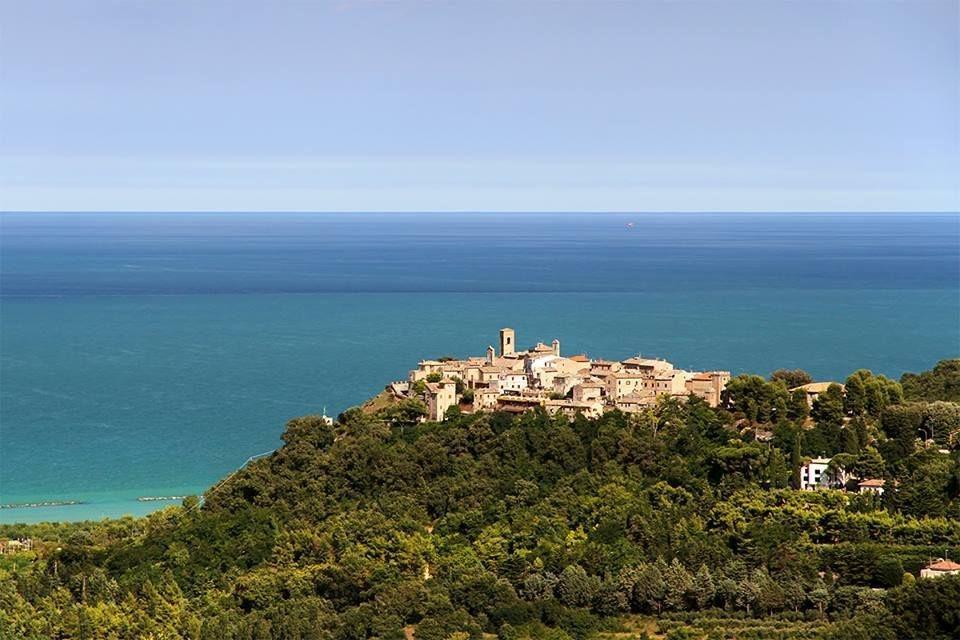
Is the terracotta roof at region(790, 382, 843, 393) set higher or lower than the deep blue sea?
higher

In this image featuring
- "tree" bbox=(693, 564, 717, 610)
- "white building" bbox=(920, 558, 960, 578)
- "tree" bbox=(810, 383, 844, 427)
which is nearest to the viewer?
"white building" bbox=(920, 558, 960, 578)

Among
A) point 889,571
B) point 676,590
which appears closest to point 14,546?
point 676,590

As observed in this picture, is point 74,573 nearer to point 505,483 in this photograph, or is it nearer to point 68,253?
point 505,483

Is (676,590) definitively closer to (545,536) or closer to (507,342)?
(545,536)

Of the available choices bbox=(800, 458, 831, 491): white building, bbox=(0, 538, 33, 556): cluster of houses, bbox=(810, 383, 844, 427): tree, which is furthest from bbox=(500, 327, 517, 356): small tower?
bbox=(0, 538, 33, 556): cluster of houses

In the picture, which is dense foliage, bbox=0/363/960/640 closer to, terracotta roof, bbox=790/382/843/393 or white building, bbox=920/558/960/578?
white building, bbox=920/558/960/578

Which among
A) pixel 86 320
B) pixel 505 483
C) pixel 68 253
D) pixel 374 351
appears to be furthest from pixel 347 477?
pixel 68 253
